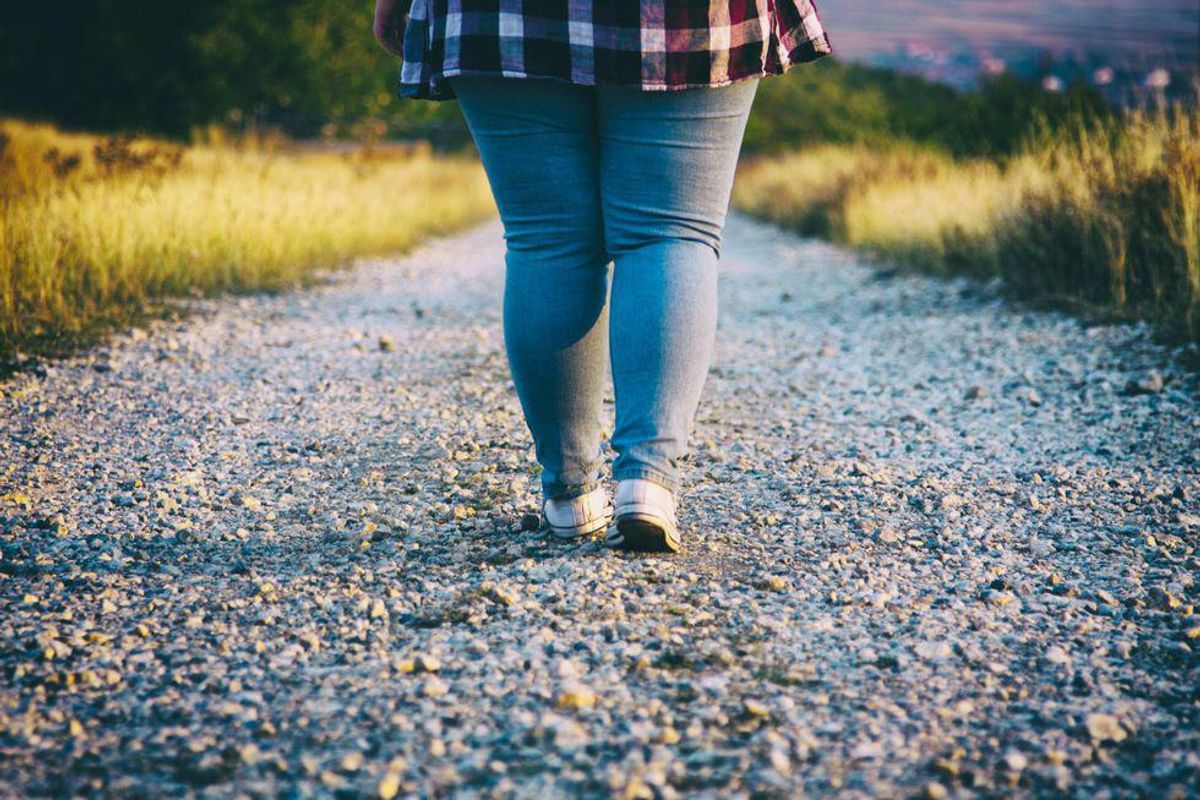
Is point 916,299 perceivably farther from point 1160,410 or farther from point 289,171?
point 289,171

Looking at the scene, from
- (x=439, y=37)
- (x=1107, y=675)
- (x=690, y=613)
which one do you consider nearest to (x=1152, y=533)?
(x=1107, y=675)

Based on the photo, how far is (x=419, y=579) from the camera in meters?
1.92

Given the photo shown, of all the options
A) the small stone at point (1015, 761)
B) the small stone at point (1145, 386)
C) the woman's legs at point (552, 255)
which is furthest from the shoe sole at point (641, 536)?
the small stone at point (1145, 386)

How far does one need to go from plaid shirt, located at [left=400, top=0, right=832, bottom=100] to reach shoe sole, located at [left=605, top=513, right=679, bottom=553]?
812mm

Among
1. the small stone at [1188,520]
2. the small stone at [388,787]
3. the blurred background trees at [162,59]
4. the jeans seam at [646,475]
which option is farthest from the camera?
the blurred background trees at [162,59]

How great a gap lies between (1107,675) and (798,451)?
141 centimetres

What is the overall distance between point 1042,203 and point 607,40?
14.8 feet

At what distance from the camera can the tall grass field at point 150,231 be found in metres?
4.15

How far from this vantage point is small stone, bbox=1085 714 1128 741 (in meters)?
1.36

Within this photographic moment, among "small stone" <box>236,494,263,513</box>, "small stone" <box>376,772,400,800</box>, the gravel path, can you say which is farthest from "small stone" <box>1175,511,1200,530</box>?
"small stone" <box>236,494,263,513</box>

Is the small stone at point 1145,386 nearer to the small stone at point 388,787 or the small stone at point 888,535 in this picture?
the small stone at point 888,535

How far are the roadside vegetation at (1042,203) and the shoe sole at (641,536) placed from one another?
2.93 metres

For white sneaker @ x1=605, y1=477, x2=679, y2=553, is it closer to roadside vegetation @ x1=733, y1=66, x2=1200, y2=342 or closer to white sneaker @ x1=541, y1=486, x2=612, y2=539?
white sneaker @ x1=541, y1=486, x2=612, y2=539

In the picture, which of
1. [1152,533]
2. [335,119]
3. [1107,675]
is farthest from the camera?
[335,119]
